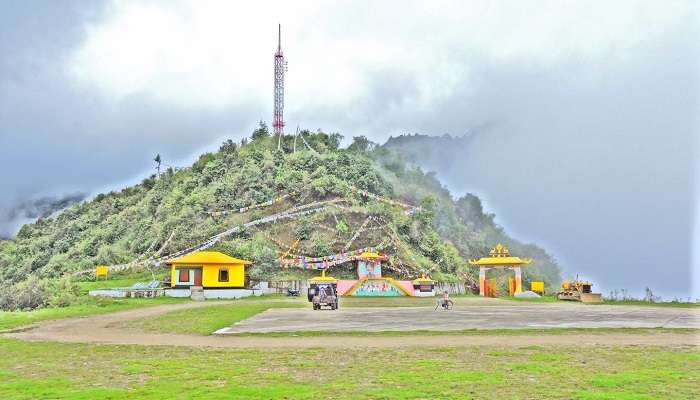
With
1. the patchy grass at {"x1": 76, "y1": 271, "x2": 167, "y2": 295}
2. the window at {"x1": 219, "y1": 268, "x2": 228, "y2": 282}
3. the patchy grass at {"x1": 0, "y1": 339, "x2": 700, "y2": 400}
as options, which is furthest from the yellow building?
the patchy grass at {"x1": 0, "y1": 339, "x2": 700, "y2": 400}

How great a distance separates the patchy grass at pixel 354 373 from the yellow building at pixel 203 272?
3501 centimetres

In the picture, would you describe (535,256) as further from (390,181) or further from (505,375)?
(505,375)

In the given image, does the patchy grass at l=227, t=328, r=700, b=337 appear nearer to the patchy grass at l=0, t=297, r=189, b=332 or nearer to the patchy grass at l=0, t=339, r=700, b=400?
the patchy grass at l=0, t=339, r=700, b=400

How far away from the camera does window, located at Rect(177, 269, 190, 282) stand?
51156mm

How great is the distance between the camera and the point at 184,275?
168 ft

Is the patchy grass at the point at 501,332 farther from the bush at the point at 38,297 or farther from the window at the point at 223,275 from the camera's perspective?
the window at the point at 223,275

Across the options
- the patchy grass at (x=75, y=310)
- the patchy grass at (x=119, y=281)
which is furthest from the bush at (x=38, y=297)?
the patchy grass at (x=119, y=281)

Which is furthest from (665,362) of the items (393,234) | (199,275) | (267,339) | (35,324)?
(393,234)

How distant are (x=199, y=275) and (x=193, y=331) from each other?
101ft

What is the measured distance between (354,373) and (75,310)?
87.7 ft

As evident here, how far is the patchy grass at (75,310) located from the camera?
26.7 meters

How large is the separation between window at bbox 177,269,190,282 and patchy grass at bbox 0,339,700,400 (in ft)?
116

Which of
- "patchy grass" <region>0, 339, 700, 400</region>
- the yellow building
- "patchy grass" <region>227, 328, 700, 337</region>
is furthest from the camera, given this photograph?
the yellow building

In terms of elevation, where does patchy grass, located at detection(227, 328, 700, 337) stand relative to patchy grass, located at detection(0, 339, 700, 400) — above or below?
below
